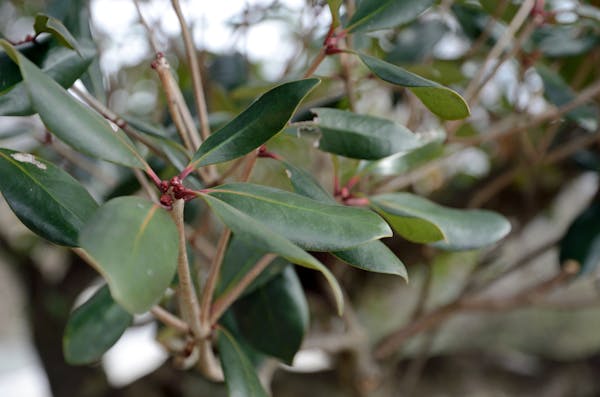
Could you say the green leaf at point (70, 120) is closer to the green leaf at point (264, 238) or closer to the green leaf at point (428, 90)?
the green leaf at point (264, 238)

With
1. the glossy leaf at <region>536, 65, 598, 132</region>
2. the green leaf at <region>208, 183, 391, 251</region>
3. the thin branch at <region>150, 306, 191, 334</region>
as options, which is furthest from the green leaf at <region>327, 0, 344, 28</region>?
the glossy leaf at <region>536, 65, 598, 132</region>

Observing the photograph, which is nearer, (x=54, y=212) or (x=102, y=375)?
(x=54, y=212)

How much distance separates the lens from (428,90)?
41cm

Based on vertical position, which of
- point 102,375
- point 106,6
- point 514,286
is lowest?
point 102,375

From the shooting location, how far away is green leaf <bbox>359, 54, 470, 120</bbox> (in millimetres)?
398

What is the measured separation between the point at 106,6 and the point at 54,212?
0.97 m

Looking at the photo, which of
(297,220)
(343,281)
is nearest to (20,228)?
(343,281)

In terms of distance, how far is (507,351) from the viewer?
1330 millimetres

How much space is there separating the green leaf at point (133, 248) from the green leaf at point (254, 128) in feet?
0.24

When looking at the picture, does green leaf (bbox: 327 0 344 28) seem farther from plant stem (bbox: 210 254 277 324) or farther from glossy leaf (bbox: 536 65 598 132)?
glossy leaf (bbox: 536 65 598 132)

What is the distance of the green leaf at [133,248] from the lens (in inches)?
11.0

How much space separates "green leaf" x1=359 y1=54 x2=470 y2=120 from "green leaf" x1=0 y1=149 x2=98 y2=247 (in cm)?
22

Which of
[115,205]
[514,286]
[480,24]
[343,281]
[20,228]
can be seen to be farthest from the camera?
[20,228]

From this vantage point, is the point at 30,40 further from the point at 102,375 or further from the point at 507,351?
the point at 507,351
